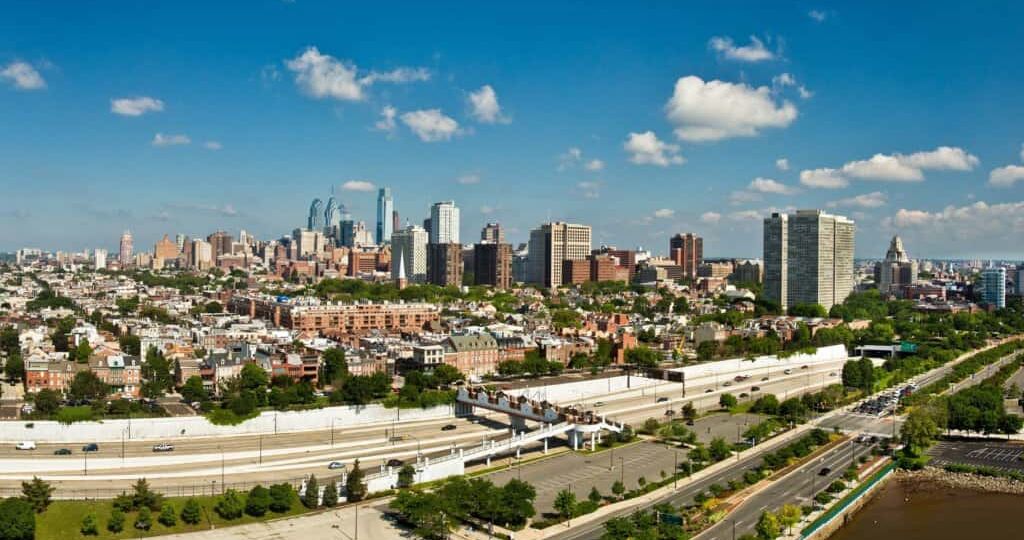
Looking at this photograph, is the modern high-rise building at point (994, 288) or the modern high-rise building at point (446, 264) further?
the modern high-rise building at point (446, 264)

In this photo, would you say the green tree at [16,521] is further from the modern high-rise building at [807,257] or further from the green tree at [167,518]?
the modern high-rise building at [807,257]

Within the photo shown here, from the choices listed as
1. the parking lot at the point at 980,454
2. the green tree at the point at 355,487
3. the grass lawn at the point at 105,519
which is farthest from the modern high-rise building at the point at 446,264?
the grass lawn at the point at 105,519

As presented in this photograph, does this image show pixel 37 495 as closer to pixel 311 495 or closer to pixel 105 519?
pixel 105 519

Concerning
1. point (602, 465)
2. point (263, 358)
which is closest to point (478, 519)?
point (602, 465)

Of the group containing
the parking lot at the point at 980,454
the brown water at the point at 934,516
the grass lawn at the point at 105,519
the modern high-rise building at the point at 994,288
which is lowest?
the brown water at the point at 934,516

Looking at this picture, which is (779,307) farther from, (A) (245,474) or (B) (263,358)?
(A) (245,474)

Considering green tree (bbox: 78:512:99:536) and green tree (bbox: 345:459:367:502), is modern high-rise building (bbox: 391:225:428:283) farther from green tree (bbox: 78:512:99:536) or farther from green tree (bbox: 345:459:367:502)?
green tree (bbox: 78:512:99:536)

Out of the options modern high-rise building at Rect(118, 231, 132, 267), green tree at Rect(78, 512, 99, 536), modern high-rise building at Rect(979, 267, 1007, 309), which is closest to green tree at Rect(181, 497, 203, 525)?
green tree at Rect(78, 512, 99, 536)
